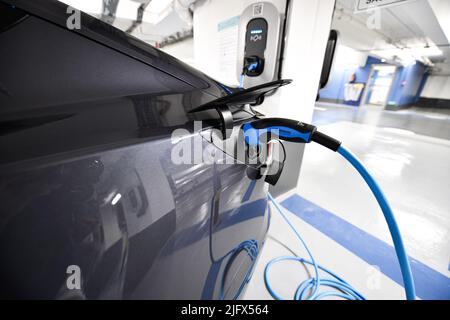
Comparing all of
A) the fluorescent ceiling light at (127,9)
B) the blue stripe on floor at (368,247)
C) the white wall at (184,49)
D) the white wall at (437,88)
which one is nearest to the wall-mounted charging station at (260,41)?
the blue stripe on floor at (368,247)

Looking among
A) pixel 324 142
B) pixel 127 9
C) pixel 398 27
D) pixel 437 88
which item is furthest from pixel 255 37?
pixel 437 88

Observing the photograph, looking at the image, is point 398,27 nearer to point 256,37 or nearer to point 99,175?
point 256,37

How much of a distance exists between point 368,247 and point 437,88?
62.9 feet

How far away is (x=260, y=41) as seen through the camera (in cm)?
133

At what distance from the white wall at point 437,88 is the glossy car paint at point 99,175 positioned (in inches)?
790

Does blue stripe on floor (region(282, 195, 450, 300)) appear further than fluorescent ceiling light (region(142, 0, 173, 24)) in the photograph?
No

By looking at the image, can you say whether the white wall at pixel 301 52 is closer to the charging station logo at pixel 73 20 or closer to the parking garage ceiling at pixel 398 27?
the charging station logo at pixel 73 20

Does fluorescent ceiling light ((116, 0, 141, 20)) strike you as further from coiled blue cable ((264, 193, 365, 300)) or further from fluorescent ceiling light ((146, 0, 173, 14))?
coiled blue cable ((264, 193, 365, 300))

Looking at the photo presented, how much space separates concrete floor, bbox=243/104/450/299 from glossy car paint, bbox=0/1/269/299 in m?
0.82

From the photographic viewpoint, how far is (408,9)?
14.0ft

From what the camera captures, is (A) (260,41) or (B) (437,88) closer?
(A) (260,41)

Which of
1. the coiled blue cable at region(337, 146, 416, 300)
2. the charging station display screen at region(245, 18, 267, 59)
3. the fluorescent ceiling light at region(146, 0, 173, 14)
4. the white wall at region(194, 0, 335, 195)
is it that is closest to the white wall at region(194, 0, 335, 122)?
the white wall at region(194, 0, 335, 195)

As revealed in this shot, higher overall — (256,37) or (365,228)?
(256,37)

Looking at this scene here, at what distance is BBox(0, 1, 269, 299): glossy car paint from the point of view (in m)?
0.29
